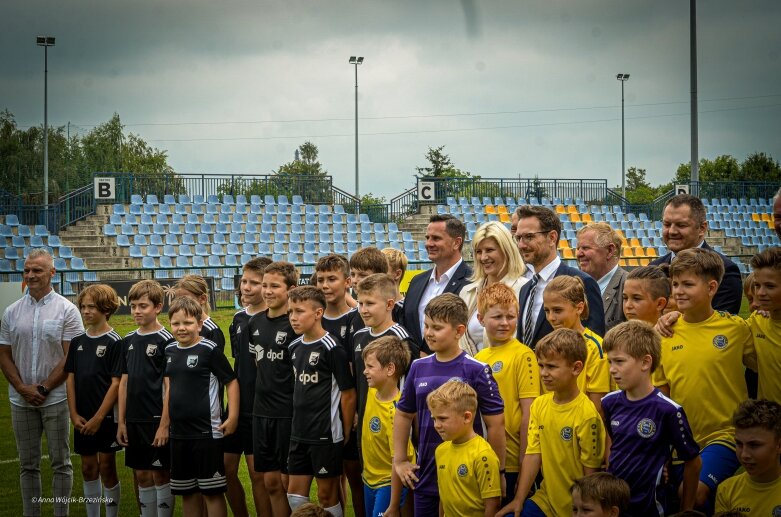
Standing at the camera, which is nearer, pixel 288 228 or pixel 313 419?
pixel 313 419

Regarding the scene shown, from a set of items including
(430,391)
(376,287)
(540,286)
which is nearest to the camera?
(430,391)

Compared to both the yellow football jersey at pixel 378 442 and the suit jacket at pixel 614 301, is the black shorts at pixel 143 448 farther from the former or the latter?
the suit jacket at pixel 614 301

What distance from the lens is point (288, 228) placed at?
3031 cm

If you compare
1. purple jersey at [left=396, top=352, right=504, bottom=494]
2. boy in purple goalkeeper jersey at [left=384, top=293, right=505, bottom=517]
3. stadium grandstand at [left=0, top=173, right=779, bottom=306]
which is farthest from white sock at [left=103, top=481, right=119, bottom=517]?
stadium grandstand at [left=0, top=173, right=779, bottom=306]

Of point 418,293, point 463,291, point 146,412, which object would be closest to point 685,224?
point 463,291

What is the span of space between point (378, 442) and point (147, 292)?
2.69 m

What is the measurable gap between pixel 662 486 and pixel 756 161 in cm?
5946

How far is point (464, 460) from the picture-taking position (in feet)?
14.8

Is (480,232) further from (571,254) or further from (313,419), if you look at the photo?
(571,254)

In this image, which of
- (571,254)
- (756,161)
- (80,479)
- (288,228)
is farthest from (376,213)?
(756,161)

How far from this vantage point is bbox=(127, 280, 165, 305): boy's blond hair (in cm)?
687

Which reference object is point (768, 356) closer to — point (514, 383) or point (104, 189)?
point (514, 383)

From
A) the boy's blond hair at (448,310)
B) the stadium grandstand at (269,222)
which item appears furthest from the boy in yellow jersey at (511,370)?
the stadium grandstand at (269,222)

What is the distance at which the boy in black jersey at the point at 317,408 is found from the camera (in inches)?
225
